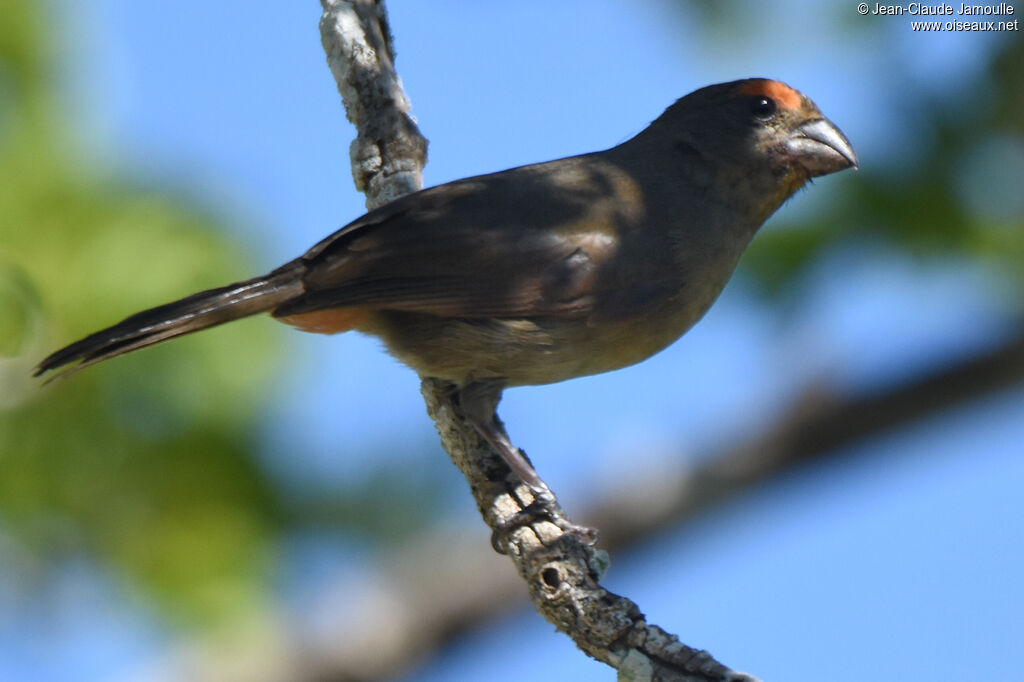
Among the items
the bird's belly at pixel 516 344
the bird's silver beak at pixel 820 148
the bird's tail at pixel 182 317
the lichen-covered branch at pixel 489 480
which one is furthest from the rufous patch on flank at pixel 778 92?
the bird's tail at pixel 182 317

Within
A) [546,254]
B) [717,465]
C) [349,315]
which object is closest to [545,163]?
[546,254]

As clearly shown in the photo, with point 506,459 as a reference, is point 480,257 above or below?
above

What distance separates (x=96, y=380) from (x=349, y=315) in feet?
3.89

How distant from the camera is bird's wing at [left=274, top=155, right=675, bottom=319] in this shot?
4.68 metres

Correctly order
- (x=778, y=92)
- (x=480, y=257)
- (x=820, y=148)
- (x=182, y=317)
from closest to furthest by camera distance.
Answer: (x=182, y=317)
(x=480, y=257)
(x=820, y=148)
(x=778, y=92)

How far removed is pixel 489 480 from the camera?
4820mm

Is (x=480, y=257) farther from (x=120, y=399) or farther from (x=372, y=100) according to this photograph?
(x=120, y=399)

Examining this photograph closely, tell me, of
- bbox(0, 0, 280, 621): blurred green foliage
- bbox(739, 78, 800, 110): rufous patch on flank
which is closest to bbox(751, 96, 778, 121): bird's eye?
bbox(739, 78, 800, 110): rufous patch on flank

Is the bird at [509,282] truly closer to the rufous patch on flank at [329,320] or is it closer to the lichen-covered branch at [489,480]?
the rufous patch on flank at [329,320]

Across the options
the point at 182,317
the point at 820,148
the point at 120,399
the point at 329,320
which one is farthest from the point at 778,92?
the point at 120,399

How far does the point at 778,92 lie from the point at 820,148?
306mm

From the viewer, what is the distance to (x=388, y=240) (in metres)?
4.73

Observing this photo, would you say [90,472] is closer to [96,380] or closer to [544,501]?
[96,380]

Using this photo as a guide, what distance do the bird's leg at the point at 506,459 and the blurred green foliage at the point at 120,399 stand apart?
3.79 feet
